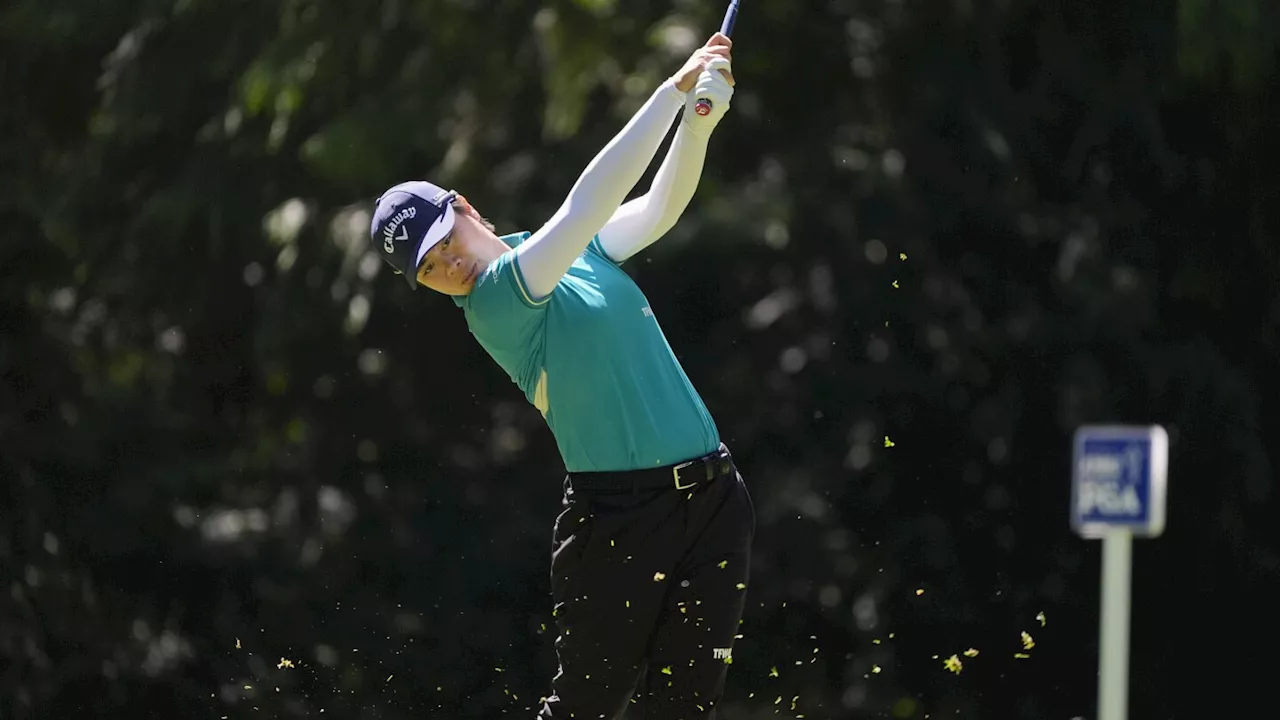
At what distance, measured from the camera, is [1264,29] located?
5.82 metres

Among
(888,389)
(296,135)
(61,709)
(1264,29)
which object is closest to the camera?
(1264,29)

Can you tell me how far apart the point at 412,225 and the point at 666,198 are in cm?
63

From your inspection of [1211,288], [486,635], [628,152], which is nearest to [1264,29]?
[1211,288]

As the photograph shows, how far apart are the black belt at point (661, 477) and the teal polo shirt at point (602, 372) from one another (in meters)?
0.02

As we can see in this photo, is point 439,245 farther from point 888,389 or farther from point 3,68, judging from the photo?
point 3,68

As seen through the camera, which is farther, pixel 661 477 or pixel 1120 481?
pixel 661 477

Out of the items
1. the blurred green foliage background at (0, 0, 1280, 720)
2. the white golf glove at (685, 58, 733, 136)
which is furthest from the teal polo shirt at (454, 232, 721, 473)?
the blurred green foliage background at (0, 0, 1280, 720)

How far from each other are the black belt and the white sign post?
107 cm

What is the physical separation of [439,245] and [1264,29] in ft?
10.3

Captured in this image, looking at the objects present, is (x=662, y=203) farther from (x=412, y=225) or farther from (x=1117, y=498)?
(x=1117, y=498)

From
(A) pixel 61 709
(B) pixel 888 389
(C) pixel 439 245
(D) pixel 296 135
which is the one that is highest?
(D) pixel 296 135

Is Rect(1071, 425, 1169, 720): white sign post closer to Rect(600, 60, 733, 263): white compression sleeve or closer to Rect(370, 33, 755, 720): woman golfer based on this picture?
Rect(370, 33, 755, 720): woman golfer

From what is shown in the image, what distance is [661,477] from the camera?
13.1 ft

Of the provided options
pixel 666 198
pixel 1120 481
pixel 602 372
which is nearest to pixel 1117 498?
pixel 1120 481
